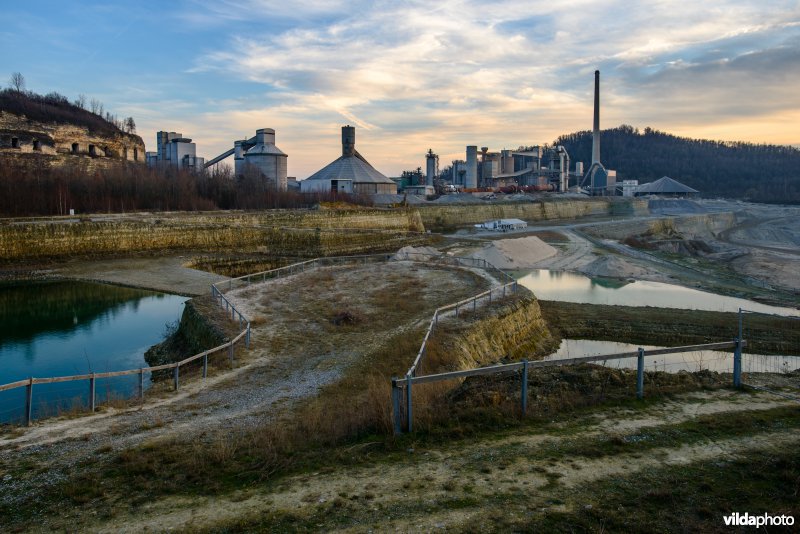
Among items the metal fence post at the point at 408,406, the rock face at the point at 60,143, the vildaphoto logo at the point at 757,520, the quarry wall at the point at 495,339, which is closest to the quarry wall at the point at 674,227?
the quarry wall at the point at 495,339

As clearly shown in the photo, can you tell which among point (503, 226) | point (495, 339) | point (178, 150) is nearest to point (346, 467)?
point (495, 339)

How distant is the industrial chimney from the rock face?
26.8 metres

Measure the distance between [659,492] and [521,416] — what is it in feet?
8.70

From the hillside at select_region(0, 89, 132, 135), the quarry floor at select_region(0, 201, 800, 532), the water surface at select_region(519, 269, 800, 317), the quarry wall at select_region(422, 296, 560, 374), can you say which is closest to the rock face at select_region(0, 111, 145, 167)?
the hillside at select_region(0, 89, 132, 135)

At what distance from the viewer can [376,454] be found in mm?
7484

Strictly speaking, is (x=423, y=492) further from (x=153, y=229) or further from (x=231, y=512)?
(x=153, y=229)

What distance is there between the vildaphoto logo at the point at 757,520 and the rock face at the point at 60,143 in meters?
64.5

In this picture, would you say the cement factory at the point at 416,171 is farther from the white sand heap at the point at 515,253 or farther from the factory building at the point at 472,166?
the white sand heap at the point at 515,253

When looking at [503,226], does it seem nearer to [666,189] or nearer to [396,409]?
[396,409]

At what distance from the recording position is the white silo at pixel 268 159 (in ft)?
225

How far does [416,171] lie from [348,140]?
3621 cm

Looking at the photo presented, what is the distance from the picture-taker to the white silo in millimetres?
68500

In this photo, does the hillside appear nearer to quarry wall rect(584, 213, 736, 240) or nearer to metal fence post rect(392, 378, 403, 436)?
quarry wall rect(584, 213, 736, 240)

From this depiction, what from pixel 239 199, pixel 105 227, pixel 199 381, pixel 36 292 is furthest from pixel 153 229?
pixel 199 381
